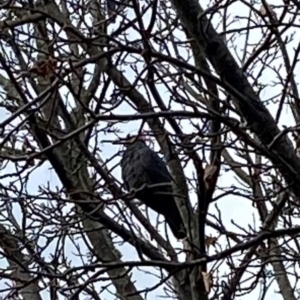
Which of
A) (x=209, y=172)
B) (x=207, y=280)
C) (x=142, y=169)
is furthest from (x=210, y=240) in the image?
(x=142, y=169)

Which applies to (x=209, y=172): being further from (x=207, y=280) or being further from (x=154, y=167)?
(x=154, y=167)

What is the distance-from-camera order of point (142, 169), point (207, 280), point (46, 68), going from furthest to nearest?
point (142, 169) → point (207, 280) → point (46, 68)

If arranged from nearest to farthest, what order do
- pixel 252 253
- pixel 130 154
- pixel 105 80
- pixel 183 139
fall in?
pixel 183 139
pixel 252 253
pixel 105 80
pixel 130 154

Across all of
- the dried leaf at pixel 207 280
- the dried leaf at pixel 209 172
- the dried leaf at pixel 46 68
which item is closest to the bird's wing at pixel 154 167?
the dried leaf at pixel 207 280

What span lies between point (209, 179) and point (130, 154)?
1.93 meters

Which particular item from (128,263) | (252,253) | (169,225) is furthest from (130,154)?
(128,263)

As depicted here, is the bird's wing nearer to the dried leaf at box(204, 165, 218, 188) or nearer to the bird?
A: the bird

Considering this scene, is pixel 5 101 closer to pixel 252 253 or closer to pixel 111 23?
pixel 111 23

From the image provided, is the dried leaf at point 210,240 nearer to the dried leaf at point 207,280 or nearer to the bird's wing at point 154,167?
the dried leaf at point 207,280

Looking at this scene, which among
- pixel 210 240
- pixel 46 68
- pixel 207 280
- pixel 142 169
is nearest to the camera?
pixel 46 68

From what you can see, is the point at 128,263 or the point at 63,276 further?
the point at 63,276

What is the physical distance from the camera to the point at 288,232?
261 cm

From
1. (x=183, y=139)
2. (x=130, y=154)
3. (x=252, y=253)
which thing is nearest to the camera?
(x=183, y=139)

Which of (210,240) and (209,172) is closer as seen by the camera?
(209,172)
